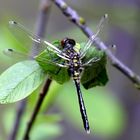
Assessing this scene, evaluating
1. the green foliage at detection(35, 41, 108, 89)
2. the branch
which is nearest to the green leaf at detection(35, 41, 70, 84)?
the green foliage at detection(35, 41, 108, 89)

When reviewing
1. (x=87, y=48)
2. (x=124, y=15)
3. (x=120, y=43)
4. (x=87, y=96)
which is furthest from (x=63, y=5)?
(x=120, y=43)

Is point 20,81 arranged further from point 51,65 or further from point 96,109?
point 96,109

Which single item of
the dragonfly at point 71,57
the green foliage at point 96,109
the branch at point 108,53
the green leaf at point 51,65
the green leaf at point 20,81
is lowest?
the green leaf at point 20,81

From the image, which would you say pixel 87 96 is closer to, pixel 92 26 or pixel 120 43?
pixel 92 26

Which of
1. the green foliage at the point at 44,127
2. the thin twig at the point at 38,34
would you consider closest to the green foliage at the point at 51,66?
the thin twig at the point at 38,34

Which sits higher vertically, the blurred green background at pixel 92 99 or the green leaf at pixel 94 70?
the blurred green background at pixel 92 99

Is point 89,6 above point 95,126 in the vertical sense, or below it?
above

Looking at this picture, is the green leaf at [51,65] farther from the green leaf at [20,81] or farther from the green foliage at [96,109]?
the green foliage at [96,109]

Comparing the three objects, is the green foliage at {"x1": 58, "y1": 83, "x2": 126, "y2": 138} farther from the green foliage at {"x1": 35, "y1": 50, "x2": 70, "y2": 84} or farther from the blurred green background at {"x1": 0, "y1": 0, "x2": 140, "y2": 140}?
Answer: the green foliage at {"x1": 35, "y1": 50, "x2": 70, "y2": 84}
